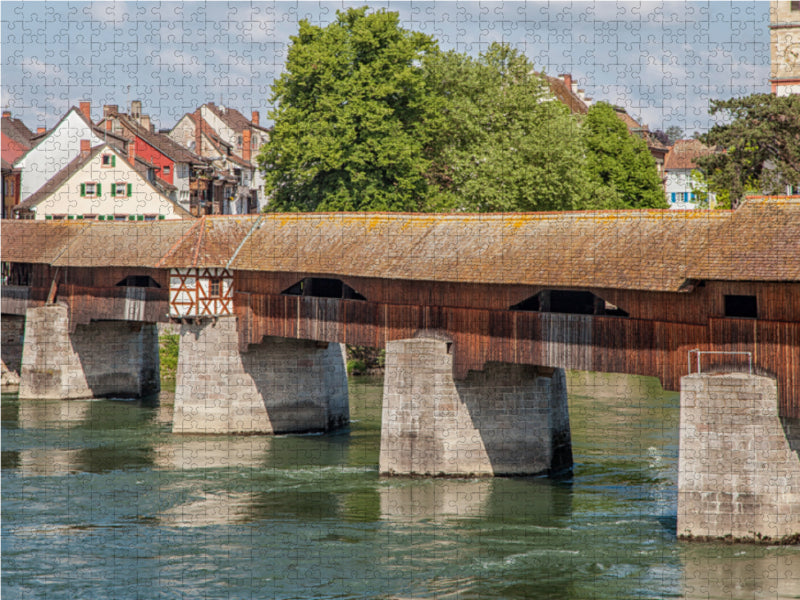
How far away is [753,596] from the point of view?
64.3 ft

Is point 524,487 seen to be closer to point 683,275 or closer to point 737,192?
point 683,275

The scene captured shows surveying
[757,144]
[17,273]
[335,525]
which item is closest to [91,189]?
[17,273]

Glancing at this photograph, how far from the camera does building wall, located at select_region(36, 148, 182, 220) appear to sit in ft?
183

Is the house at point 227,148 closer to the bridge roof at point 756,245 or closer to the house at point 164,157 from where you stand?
the house at point 164,157

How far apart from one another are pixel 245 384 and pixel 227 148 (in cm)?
4284

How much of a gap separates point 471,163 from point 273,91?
7513 millimetres

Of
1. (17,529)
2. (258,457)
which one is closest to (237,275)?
(258,457)

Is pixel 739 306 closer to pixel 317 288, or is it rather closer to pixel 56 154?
pixel 317 288

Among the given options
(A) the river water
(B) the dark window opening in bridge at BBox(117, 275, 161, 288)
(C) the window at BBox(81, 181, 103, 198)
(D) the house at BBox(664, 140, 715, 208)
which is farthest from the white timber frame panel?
(D) the house at BBox(664, 140, 715, 208)

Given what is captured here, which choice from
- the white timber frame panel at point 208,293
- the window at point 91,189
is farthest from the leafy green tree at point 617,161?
the window at point 91,189

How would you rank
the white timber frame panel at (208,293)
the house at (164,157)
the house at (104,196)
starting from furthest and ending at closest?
the house at (164,157)
the house at (104,196)
the white timber frame panel at (208,293)

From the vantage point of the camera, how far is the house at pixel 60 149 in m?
60.9

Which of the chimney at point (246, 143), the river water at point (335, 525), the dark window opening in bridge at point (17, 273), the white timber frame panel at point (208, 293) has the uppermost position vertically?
the chimney at point (246, 143)

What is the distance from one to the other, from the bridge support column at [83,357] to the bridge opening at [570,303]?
1856cm
